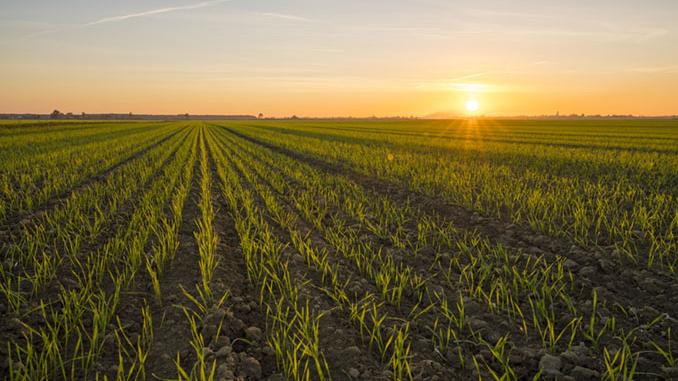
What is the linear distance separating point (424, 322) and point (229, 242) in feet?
11.9

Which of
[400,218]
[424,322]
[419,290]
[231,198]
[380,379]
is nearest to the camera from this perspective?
[380,379]

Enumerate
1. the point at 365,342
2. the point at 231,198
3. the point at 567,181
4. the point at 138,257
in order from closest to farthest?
the point at 365,342
the point at 138,257
the point at 231,198
the point at 567,181

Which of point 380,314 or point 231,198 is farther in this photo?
point 231,198

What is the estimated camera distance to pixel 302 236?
6.40 m

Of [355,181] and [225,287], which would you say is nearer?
[225,287]

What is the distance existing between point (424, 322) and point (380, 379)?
0.99m

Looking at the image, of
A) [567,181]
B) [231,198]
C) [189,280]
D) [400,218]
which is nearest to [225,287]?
[189,280]

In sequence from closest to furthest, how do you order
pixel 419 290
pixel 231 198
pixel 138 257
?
pixel 419 290 → pixel 138 257 → pixel 231 198

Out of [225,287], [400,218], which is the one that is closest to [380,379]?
[225,287]

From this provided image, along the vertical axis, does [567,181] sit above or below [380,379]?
above

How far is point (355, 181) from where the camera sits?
12.0 m

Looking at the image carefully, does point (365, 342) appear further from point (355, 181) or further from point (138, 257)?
point (355, 181)

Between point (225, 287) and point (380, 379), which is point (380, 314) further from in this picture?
point (225, 287)

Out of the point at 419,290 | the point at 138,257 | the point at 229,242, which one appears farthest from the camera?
the point at 229,242
